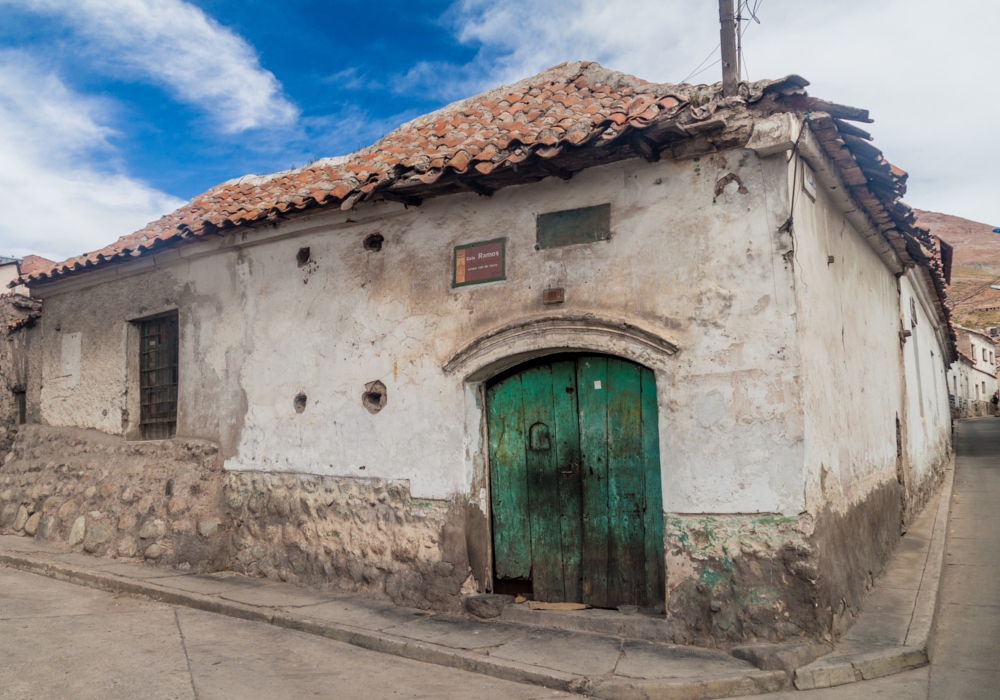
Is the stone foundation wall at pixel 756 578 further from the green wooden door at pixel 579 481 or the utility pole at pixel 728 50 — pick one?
the utility pole at pixel 728 50

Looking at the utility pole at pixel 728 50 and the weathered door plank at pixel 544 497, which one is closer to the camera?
the utility pole at pixel 728 50

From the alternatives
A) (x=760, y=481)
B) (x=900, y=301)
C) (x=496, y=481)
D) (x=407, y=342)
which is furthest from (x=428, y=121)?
(x=900, y=301)

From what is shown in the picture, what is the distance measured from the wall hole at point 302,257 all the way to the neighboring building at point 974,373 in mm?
29527

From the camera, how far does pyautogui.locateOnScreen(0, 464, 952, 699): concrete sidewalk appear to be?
4305mm

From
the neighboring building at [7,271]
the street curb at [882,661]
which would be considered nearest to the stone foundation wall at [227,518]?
the street curb at [882,661]

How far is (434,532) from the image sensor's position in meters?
6.02

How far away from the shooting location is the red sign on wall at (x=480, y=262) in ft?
19.5

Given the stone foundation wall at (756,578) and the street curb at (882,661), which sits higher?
the stone foundation wall at (756,578)

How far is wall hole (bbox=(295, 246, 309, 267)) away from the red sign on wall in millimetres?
1771

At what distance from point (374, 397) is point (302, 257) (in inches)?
65.6

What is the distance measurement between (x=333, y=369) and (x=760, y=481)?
155 inches

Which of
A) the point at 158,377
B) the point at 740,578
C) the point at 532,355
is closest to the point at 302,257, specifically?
the point at 532,355

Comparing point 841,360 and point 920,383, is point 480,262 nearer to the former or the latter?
point 841,360

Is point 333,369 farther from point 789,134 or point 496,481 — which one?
point 789,134
